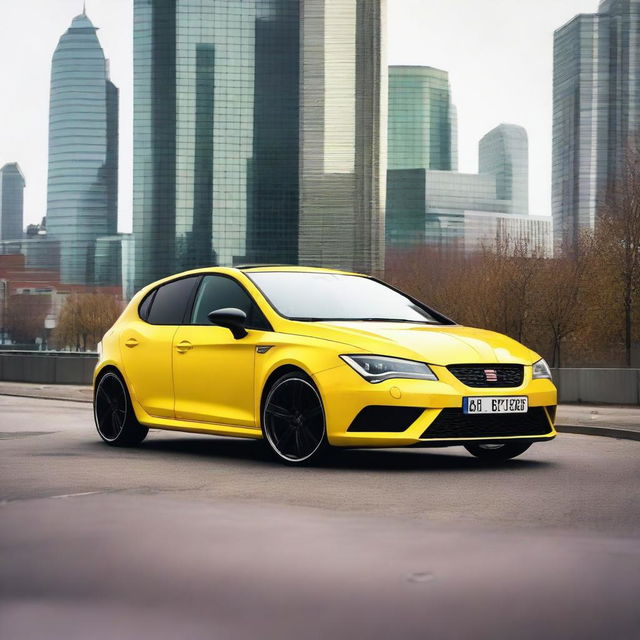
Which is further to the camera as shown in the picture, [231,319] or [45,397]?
[45,397]

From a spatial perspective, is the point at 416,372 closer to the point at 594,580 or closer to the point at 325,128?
the point at 594,580

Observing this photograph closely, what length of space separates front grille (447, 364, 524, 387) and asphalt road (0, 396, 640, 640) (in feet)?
2.17

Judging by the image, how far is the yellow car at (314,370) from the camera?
8570 millimetres

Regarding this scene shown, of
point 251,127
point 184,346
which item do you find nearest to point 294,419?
point 184,346

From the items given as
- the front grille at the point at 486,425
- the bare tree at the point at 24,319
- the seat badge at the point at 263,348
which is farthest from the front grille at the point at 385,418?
the bare tree at the point at 24,319

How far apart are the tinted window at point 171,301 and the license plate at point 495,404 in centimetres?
301

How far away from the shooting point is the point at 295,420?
8914mm

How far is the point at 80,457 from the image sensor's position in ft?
32.1

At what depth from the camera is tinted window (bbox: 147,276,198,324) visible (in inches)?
417

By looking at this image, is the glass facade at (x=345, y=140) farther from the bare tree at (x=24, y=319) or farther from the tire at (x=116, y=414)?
the tire at (x=116, y=414)

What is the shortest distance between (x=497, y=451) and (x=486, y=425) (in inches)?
58.7

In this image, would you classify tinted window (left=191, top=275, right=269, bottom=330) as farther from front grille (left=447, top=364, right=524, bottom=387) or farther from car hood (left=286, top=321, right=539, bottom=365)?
front grille (left=447, top=364, right=524, bottom=387)

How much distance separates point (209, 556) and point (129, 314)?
253 inches

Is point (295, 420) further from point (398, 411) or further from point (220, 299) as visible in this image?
point (220, 299)
